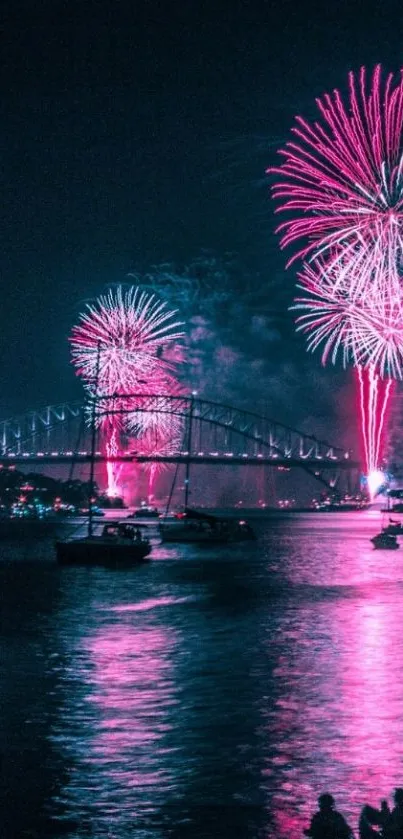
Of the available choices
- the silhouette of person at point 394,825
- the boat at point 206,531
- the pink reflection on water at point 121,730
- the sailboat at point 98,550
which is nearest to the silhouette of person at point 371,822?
the silhouette of person at point 394,825

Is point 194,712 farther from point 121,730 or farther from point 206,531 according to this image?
point 206,531

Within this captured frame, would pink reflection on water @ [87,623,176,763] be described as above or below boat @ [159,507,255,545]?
below

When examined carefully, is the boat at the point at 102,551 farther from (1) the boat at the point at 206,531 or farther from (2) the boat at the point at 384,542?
(1) the boat at the point at 206,531

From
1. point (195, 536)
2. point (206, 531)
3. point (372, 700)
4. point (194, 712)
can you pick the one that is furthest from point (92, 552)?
point (194, 712)

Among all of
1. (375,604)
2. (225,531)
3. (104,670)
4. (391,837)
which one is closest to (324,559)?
(225,531)

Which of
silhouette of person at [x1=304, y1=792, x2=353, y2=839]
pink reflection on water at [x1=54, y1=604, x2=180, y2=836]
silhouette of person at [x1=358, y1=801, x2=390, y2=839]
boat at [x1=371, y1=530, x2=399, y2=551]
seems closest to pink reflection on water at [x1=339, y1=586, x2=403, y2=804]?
pink reflection on water at [x1=54, y1=604, x2=180, y2=836]

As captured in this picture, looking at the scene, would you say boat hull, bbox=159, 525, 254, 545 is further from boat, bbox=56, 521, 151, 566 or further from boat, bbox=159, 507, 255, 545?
boat, bbox=56, 521, 151, 566

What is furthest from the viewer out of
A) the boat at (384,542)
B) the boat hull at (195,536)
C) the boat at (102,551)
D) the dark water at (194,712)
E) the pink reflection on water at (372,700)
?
the boat hull at (195,536)
